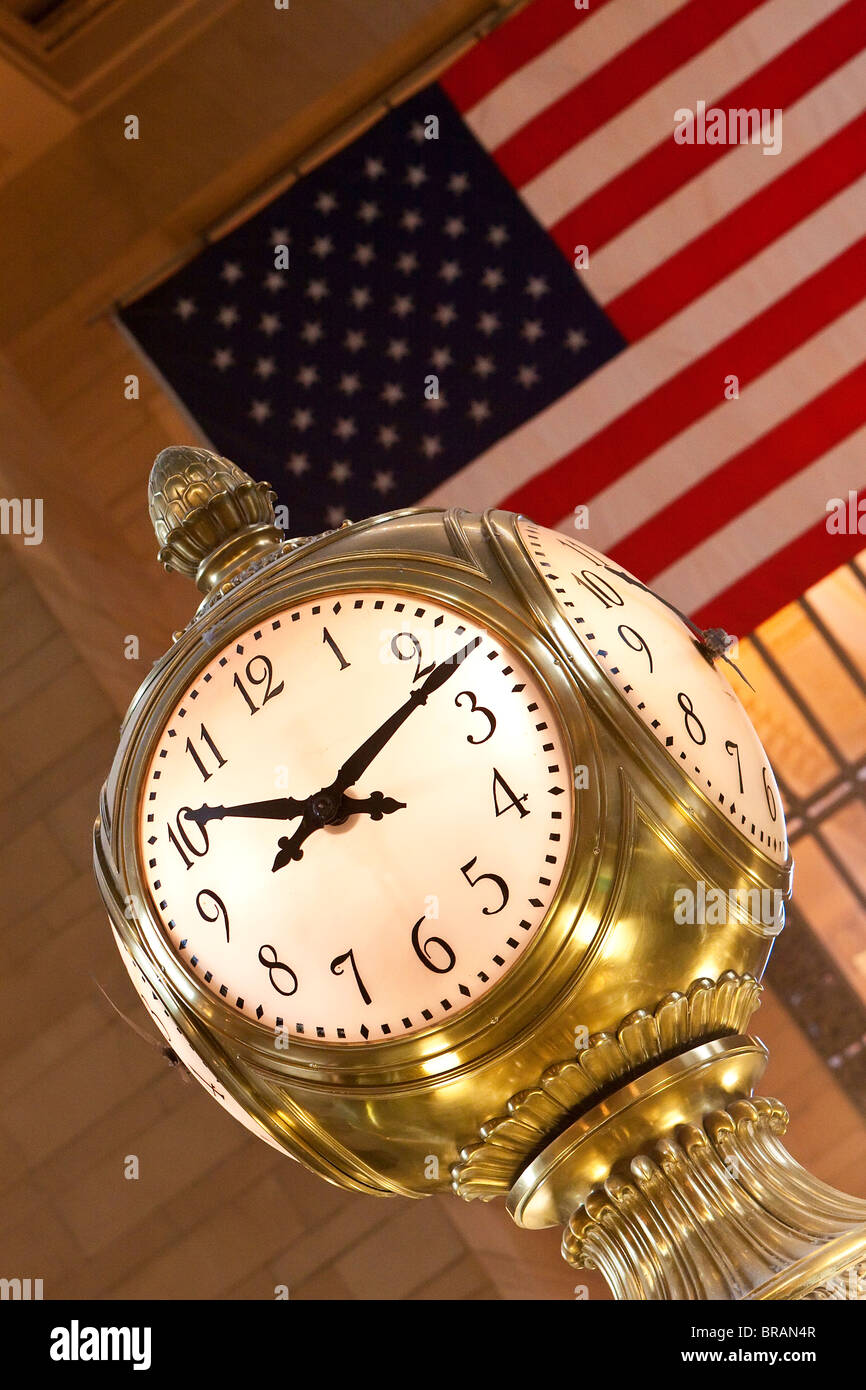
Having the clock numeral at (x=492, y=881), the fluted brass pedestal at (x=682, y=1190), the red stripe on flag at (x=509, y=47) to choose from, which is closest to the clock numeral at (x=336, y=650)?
the clock numeral at (x=492, y=881)

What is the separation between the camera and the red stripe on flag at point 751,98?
4.12 metres

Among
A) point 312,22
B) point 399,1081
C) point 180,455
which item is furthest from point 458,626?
point 312,22

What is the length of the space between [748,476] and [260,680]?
10.0 feet

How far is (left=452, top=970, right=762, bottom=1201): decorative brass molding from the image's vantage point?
117cm

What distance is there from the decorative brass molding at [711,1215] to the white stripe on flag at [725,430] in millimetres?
2889

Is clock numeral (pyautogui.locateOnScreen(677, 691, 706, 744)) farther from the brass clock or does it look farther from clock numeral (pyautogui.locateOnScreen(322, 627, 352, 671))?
clock numeral (pyautogui.locateOnScreen(322, 627, 352, 671))

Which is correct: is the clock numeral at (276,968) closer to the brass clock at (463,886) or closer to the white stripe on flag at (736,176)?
the brass clock at (463,886)

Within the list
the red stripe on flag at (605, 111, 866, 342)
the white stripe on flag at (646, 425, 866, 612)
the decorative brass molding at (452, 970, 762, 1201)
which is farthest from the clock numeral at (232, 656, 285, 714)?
the red stripe on flag at (605, 111, 866, 342)

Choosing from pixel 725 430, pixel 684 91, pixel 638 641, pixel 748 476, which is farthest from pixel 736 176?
pixel 638 641

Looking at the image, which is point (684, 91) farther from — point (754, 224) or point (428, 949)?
point (428, 949)

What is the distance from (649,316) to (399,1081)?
3.48 meters

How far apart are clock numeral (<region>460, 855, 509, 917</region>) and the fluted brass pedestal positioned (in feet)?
0.77

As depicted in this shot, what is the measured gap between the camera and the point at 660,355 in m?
4.11

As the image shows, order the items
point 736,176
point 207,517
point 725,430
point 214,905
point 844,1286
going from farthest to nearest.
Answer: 1. point 736,176
2. point 725,430
3. point 207,517
4. point 214,905
5. point 844,1286
